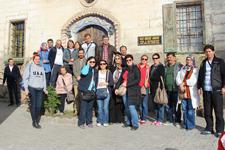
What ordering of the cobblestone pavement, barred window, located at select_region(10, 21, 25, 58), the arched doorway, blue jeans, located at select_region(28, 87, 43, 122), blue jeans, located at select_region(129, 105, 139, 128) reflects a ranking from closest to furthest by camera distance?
the cobblestone pavement
blue jeans, located at select_region(129, 105, 139, 128)
blue jeans, located at select_region(28, 87, 43, 122)
the arched doorway
barred window, located at select_region(10, 21, 25, 58)

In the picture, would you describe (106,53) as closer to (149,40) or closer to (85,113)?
(85,113)

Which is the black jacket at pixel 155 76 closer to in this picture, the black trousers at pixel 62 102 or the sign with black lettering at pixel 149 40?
the black trousers at pixel 62 102

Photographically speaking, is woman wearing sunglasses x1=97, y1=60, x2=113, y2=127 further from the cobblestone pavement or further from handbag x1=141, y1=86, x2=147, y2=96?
handbag x1=141, y1=86, x2=147, y2=96

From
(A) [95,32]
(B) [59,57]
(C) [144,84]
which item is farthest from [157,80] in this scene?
(A) [95,32]

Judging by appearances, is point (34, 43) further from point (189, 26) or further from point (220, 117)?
point (220, 117)

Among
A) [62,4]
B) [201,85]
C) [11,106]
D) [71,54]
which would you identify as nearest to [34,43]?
[62,4]

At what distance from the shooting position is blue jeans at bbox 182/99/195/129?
274 inches

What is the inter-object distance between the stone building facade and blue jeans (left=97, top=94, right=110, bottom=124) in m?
4.09

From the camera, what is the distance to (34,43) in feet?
42.9

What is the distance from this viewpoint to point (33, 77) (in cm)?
749

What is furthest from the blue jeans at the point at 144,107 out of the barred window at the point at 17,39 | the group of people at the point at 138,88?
the barred window at the point at 17,39

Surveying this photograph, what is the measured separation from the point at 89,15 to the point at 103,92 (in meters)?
5.67

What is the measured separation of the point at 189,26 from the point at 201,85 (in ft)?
15.7

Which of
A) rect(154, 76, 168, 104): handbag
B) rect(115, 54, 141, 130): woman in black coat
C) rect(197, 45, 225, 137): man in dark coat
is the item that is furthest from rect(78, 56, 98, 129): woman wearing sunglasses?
rect(197, 45, 225, 137): man in dark coat
